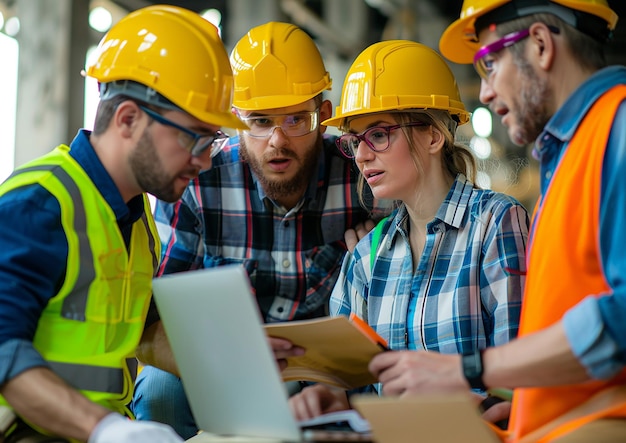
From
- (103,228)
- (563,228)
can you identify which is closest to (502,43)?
(563,228)

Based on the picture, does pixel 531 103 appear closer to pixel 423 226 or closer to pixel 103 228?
pixel 423 226

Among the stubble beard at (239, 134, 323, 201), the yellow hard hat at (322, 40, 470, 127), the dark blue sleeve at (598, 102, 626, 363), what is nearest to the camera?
the dark blue sleeve at (598, 102, 626, 363)

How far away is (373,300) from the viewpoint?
3.60 meters

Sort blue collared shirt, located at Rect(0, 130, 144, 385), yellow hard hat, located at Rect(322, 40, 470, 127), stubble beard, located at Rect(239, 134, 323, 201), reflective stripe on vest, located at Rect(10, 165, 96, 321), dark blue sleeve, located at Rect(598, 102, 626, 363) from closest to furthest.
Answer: dark blue sleeve, located at Rect(598, 102, 626, 363)
blue collared shirt, located at Rect(0, 130, 144, 385)
reflective stripe on vest, located at Rect(10, 165, 96, 321)
yellow hard hat, located at Rect(322, 40, 470, 127)
stubble beard, located at Rect(239, 134, 323, 201)

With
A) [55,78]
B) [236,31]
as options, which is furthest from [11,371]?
[236,31]

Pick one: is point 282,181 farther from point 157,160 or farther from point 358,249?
point 157,160

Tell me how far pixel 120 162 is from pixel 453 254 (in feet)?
4.42

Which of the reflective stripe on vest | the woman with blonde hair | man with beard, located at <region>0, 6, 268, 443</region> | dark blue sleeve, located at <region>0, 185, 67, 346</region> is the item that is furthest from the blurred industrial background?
dark blue sleeve, located at <region>0, 185, 67, 346</region>

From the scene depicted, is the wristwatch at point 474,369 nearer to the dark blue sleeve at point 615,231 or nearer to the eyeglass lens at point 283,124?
the dark blue sleeve at point 615,231

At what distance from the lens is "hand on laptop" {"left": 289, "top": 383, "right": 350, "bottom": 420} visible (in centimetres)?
289

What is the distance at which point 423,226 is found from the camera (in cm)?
365

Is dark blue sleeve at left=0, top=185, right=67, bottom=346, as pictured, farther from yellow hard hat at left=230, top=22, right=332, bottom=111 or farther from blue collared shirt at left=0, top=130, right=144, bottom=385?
yellow hard hat at left=230, top=22, right=332, bottom=111

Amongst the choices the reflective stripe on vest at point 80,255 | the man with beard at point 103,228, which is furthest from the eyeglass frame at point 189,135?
the reflective stripe on vest at point 80,255

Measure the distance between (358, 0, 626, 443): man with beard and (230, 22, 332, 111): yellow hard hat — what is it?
151cm
